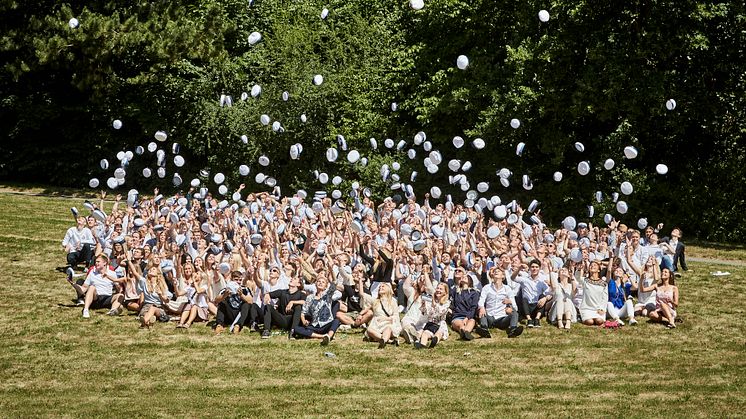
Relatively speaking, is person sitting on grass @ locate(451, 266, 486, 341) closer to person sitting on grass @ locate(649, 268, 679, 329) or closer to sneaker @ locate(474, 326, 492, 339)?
sneaker @ locate(474, 326, 492, 339)

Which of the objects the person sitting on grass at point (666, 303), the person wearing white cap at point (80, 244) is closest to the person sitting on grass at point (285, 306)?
the person sitting on grass at point (666, 303)

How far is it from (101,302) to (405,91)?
1481 centimetres

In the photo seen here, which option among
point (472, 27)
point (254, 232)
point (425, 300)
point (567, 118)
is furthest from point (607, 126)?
point (425, 300)

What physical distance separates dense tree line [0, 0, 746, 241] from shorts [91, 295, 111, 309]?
12362 millimetres

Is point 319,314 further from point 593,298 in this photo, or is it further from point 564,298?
point 593,298

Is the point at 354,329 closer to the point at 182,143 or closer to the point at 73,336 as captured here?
the point at 73,336

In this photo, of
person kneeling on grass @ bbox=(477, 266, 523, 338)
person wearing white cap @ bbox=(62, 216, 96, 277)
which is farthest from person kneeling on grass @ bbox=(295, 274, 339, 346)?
person wearing white cap @ bbox=(62, 216, 96, 277)

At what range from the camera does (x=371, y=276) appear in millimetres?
17469

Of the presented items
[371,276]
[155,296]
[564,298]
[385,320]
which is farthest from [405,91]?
[385,320]

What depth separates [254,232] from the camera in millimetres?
19047

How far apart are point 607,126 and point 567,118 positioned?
3.79 feet

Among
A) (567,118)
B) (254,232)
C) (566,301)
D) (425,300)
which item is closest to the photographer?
(425,300)

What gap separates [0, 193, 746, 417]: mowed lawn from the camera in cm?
1245

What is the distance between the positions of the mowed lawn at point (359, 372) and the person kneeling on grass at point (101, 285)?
0.43m
